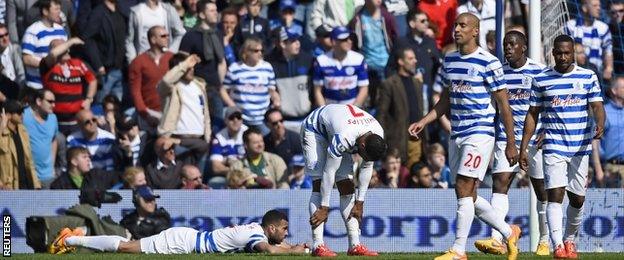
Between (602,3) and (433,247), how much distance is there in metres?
5.40

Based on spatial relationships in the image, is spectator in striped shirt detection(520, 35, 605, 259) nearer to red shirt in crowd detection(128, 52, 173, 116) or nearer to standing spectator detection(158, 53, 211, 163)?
standing spectator detection(158, 53, 211, 163)

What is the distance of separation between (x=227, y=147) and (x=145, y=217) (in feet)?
8.04

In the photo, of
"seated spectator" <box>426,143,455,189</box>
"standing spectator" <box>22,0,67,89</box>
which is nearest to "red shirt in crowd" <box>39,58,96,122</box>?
"standing spectator" <box>22,0,67,89</box>

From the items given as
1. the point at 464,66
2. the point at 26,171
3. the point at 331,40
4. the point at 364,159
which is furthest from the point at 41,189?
the point at 464,66

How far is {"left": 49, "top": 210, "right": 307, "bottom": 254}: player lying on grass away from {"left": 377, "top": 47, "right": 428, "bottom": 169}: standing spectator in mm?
4609

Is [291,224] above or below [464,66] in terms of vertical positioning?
below

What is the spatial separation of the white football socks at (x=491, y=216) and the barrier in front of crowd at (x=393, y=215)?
18.0 ft

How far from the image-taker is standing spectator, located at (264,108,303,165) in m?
22.5

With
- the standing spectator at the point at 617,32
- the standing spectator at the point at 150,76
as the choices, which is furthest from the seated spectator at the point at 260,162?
the standing spectator at the point at 617,32

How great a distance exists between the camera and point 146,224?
2014 centimetres

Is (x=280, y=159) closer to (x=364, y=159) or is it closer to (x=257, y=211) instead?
(x=257, y=211)


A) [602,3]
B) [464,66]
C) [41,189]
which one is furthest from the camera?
→ [602,3]

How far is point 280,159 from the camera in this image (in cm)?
2209

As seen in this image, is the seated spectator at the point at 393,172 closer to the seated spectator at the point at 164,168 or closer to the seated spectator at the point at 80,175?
the seated spectator at the point at 164,168
